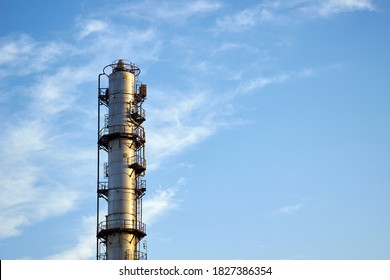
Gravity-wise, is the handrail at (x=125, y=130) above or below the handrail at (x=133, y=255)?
above

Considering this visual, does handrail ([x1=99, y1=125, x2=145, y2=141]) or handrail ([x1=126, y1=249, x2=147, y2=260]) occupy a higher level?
handrail ([x1=99, y1=125, x2=145, y2=141])

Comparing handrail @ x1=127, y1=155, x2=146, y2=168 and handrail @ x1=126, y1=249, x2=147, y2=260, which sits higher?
handrail @ x1=127, y1=155, x2=146, y2=168

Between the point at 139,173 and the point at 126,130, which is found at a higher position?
the point at 126,130

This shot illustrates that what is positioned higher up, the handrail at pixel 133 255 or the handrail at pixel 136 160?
the handrail at pixel 136 160
